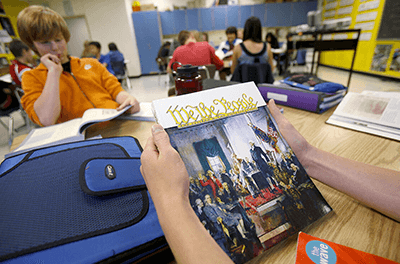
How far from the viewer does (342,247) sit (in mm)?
288

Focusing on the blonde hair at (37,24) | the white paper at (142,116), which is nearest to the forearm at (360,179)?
the white paper at (142,116)

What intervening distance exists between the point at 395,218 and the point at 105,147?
1.98 feet

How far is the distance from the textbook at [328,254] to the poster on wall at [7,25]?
650 centimetres

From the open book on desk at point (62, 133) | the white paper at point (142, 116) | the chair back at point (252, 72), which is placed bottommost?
the chair back at point (252, 72)

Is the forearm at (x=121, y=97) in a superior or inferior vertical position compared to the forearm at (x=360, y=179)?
superior

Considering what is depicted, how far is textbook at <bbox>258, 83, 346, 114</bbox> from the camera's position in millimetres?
767

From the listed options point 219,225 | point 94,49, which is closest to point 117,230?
point 219,225

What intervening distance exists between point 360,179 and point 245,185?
25cm

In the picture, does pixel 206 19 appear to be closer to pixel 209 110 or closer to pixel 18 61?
pixel 18 61

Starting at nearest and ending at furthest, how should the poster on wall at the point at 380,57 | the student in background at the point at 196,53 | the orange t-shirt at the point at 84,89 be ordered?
1. the orange t-shirt at the point at 84,89
2. the student in background at the point at 196,53
3. the poster on wall at the point at 380,57

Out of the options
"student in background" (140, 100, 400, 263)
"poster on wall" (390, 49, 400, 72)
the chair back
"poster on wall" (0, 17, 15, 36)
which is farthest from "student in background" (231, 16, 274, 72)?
"poster on wall" (0, 17, 15, 36)

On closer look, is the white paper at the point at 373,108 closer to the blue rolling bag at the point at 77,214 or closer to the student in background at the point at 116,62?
the blue rolling bag at the point at 77,214

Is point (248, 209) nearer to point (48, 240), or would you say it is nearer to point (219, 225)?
point (219, 225)

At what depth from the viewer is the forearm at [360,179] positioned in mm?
343
